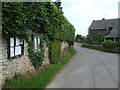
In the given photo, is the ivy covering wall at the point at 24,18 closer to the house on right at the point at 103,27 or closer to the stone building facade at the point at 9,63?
the stone building facade at the point at 9,63

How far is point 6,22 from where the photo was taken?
5047mm

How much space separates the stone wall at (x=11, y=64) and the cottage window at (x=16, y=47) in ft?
0.65

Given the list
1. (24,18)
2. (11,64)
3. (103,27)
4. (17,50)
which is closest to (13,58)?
(11,64)

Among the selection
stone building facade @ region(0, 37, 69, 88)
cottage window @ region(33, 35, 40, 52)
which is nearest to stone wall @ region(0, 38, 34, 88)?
stone building facade @ region(0, 37, 69, 88)

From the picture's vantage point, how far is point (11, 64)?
560 cm

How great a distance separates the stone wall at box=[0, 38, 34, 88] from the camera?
202 inches

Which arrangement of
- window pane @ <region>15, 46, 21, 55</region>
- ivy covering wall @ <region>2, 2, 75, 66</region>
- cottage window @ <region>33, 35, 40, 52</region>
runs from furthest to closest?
1. cottage window @ <region>33, 35, 40, 52</region>
2. window pane @ <region>15, 46, 21, 55</region>
3. ivy covering wall @ <region>2, 2, 75, 66</region>

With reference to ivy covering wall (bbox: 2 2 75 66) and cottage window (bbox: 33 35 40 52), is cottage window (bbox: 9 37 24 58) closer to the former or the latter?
ivy covering wall (bbox: 2 2 75 66)

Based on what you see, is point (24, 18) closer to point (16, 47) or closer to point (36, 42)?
point (16, 47)

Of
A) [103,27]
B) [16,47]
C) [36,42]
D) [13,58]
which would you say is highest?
[103,27]

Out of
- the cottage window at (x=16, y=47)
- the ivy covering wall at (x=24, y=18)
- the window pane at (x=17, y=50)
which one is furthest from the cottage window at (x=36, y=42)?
the window pane at (x=17, y=50)

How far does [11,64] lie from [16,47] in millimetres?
776

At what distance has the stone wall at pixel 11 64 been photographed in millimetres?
5133

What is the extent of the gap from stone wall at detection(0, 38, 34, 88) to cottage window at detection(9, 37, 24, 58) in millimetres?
199
